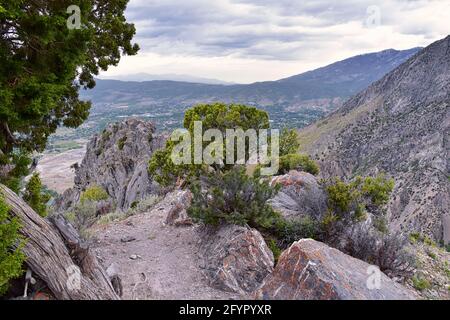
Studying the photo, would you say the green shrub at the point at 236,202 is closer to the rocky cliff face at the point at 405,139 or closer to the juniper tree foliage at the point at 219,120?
the juniper tree foliage at the point at 219,120

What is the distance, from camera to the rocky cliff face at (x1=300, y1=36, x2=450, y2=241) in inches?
2106

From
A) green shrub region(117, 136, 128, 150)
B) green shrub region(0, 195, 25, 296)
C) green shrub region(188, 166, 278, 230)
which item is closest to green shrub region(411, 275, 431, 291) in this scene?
green shrub region(188, 166, 278, 230)

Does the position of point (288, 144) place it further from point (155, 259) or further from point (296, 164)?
point (155, 259)

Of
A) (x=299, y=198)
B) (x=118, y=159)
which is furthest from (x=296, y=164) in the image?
(x=118, y=159)

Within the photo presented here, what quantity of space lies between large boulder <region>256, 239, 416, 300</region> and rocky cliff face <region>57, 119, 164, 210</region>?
2767 cm

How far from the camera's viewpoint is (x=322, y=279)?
24.5 ft

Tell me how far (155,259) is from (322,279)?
4.84 metres

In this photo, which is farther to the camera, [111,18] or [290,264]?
[111,18]

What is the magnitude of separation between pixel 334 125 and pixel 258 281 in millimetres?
116310

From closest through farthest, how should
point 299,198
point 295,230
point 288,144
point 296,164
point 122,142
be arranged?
point 295,230 → point 299,198 → point 296,164 → point 288,144 → point 122,142

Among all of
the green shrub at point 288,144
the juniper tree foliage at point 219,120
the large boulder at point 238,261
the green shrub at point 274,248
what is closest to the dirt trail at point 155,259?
the large boulder at point 238,261
